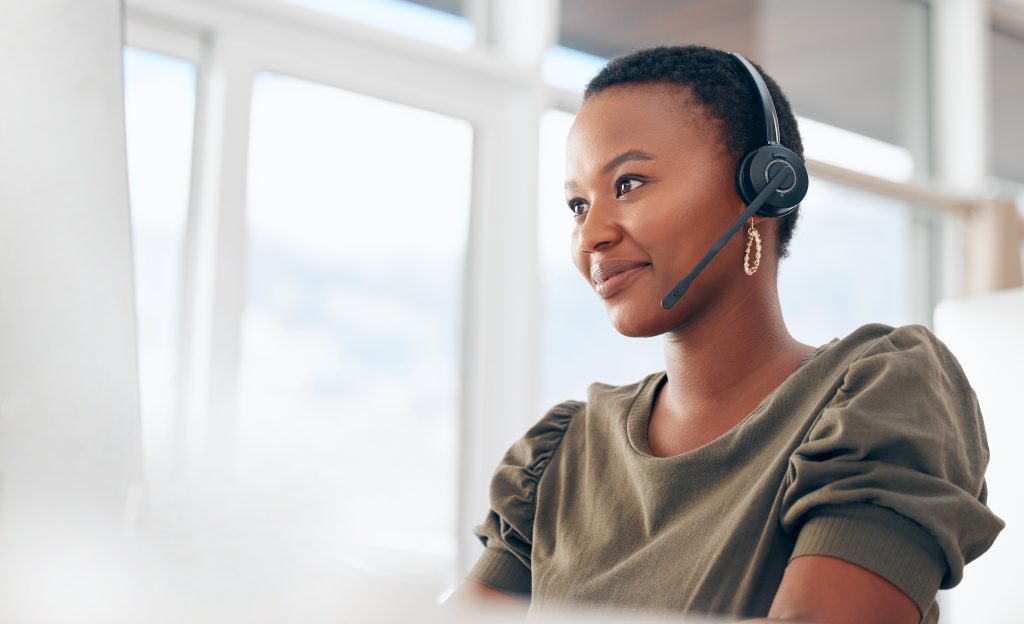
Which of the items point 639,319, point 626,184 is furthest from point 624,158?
point 639,319

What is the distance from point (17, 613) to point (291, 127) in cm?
220

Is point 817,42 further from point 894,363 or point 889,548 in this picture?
point 889,548

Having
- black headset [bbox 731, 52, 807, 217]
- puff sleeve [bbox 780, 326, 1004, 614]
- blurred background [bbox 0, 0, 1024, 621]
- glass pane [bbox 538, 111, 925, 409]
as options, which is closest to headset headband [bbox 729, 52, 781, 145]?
black headset [bbox 731, 52, 807, 217]

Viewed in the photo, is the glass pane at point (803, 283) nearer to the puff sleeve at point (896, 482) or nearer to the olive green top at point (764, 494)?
the olive green top at point (764, 494)

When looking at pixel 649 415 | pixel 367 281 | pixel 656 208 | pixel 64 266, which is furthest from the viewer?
pixel 367 281

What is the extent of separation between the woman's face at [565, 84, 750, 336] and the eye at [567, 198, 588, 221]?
32mm

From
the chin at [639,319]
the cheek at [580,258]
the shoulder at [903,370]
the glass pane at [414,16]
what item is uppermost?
the glass pane at [414,16]

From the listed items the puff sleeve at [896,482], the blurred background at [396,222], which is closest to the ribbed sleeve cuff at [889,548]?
the puff sleeve at [896,482]

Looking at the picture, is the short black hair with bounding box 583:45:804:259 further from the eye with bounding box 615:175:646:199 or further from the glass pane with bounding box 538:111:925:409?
the glass pane with bounding box 538:111:925:409

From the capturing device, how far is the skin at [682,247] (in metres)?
0.85

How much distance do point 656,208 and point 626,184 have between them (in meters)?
0.04

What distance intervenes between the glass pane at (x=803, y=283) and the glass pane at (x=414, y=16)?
0.29 metres

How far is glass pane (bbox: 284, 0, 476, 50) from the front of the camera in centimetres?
239

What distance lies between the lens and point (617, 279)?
0.86 meters
